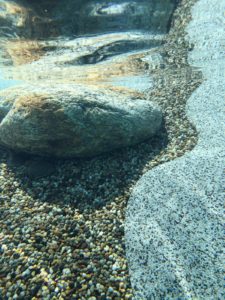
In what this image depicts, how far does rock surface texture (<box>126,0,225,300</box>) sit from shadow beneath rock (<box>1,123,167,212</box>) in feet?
1.13

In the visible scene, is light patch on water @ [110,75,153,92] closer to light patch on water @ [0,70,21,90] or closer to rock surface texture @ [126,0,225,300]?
rock surface texture @ [126,0,225,300]

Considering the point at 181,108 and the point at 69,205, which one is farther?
the point at 181,108

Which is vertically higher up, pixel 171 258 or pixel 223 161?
pixel 223 161

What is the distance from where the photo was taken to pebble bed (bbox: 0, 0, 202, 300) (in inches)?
105

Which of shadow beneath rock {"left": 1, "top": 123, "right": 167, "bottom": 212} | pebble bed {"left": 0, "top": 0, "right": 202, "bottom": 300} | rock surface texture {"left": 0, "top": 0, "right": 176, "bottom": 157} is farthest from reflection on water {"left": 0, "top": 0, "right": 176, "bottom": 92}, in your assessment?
shadow beneath rock {"left": 1, "top": 123, "right": 167, "bottom": 212}

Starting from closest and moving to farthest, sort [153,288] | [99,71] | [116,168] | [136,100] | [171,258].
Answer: [153,288], [171,258], [116,168], [136,100], [99,71]

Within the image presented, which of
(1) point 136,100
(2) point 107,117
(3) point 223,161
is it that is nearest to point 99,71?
(1) point 136,100

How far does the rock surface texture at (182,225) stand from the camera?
2.55m

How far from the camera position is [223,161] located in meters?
3.70

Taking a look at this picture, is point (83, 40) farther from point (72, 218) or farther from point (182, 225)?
point (182, 225)

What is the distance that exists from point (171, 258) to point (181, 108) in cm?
328

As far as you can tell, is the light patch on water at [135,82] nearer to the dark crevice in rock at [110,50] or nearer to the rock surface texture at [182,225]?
the dark crevice in rock at [110,50]

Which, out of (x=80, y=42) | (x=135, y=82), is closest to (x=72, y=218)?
(x=135, y=82)

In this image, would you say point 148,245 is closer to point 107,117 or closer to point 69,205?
point 69,205
